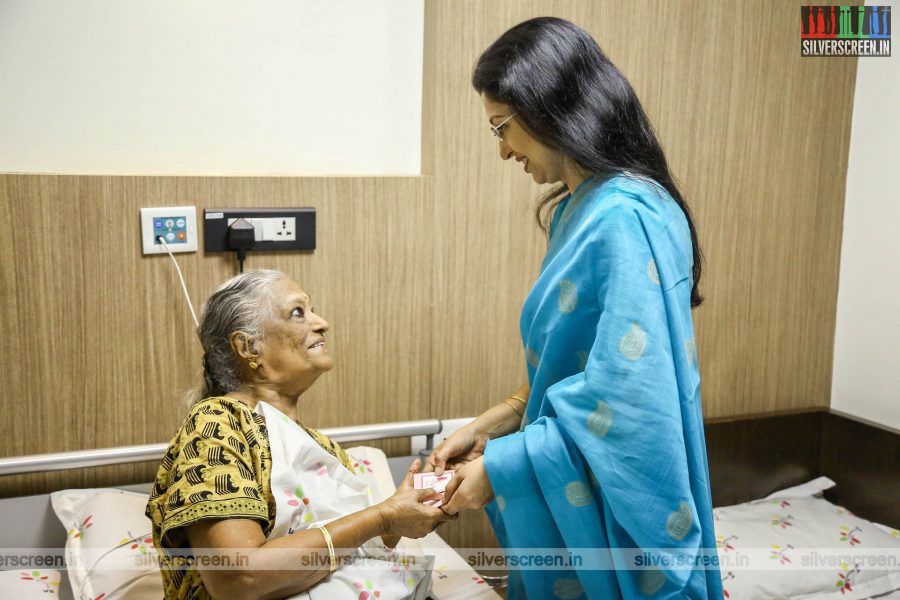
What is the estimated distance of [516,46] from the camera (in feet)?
4.76

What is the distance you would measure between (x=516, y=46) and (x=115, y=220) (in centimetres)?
105

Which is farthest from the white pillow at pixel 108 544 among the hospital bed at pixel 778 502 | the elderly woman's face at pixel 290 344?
the elderly woman's face at pixel 290 344

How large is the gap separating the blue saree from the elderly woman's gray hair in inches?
21.6

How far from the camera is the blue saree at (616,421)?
135 centimetres

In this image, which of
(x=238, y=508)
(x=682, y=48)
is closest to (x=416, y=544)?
(x=238, y=508)

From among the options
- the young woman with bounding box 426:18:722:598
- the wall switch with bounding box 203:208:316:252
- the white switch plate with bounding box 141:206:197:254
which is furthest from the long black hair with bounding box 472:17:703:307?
the white switch plate with bounding box 141:206:197:254

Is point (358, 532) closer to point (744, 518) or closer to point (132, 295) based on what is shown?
point (132, 295)

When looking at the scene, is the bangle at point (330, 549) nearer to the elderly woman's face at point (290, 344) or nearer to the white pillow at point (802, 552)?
the elderly woman's face at point (290, 344)

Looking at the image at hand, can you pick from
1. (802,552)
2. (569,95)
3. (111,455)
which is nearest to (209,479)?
(111,455)

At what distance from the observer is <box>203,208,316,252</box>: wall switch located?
2.03 m

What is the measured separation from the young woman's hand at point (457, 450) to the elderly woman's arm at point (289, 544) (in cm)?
13

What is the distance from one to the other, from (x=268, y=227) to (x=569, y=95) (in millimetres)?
928

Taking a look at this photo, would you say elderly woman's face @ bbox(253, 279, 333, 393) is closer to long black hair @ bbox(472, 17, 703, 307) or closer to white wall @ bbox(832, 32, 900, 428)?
long black hair @ bbox(472, 17, 703, 307)

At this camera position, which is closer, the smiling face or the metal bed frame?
the smiling face
